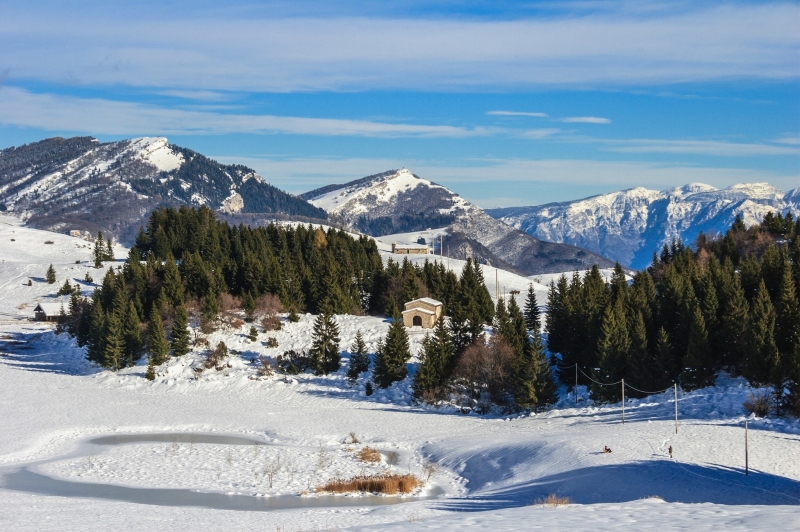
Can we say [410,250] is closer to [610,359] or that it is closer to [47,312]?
[47,312]

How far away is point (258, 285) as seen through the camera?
75.9 meters

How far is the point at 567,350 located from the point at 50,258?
3797 inches

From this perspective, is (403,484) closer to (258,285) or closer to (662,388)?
(662,388)

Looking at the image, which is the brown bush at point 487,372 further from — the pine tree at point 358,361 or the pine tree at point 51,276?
the pine tree at point 51,276

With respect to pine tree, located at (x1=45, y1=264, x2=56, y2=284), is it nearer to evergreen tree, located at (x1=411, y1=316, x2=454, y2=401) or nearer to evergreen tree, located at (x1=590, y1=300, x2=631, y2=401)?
evergreen tree, located at (x1=411, y1=316, x2=454, y2=401)

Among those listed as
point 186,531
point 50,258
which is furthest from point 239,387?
point 50,258

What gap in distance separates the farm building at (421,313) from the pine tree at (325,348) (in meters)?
9.75

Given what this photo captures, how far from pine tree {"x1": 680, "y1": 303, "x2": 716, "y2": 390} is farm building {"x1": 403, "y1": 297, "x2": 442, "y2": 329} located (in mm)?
25643

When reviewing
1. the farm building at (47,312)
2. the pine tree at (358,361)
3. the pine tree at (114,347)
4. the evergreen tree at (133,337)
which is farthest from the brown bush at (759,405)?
the farm building at (47,312)

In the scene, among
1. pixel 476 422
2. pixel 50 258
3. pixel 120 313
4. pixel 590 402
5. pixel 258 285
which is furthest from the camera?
pixel 50 258

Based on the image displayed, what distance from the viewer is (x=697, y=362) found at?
2055 inches

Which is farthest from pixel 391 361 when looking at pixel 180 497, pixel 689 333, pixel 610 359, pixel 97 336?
pixel 180 497

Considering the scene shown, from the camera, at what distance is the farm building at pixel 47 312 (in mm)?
89562

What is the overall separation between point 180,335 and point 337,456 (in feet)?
96.9
